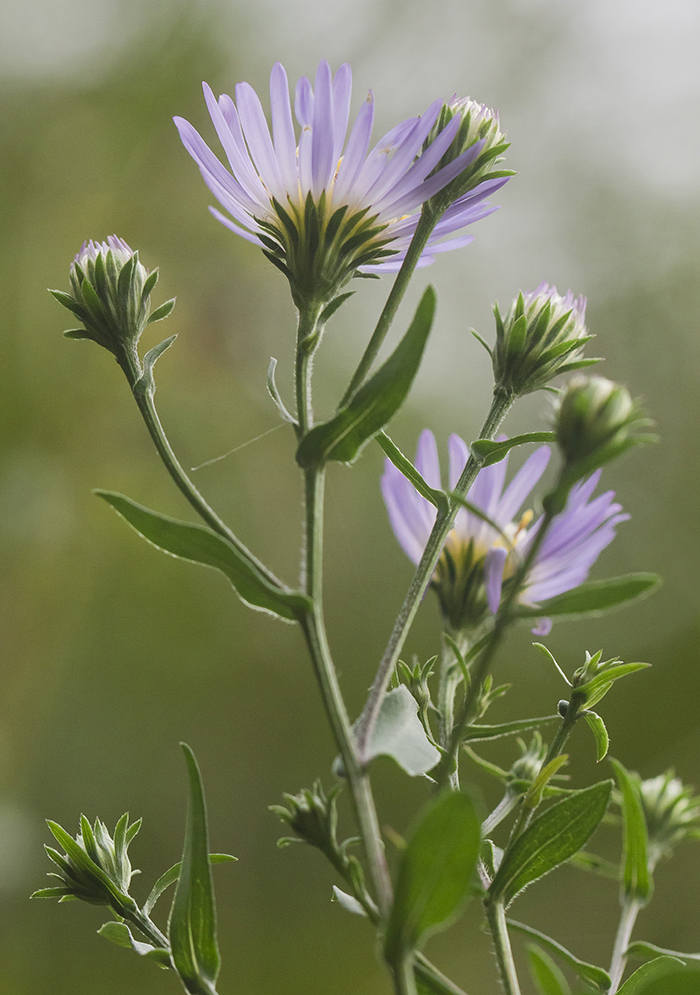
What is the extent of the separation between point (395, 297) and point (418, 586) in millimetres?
96

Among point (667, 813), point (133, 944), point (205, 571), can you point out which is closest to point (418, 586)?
point (133, 944)

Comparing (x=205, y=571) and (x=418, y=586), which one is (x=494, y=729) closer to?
(x=418, y=586)

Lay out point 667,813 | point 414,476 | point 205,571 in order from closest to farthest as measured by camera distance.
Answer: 1. point 414,476
2. point 667,813
3. point 205,571

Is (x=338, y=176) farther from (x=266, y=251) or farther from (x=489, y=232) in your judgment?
(x=489, y=232)

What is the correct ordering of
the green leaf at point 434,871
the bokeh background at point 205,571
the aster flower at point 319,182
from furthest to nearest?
the bokeh background at point 205,571 < the aster flower at point 319,182 < the green leaf at point 434,871

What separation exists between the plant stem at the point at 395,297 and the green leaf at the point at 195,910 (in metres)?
0.12

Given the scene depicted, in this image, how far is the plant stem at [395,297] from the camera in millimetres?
255

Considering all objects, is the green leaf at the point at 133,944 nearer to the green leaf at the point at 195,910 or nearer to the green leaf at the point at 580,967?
the green leaf at the point at 195,910

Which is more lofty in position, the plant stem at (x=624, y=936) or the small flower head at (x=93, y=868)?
the small flower head at (x=93, y=868)

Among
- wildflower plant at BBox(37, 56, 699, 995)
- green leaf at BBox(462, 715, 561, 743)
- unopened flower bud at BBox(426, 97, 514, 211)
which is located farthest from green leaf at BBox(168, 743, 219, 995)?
unopened flower bud at BBox(426, 97, 514, 211)

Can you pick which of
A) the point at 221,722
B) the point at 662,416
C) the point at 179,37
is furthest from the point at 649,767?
the point at 179,37

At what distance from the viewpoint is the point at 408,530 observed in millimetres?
343

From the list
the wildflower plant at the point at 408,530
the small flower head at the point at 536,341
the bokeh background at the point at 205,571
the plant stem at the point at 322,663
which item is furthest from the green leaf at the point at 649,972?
the bokeh background at the point at 205,571

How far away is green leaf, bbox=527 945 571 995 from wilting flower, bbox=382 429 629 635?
114 millimetres
